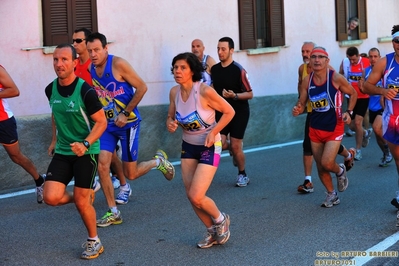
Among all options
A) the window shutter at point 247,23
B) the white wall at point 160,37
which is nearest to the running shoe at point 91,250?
the white wall at point 160,37

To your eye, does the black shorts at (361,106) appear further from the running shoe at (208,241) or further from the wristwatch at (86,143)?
the wristwatch at (86,143)

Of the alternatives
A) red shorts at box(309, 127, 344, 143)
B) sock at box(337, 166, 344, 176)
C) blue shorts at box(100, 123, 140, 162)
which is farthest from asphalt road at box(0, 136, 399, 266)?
red shorts at box(309, 127, 344, 143)

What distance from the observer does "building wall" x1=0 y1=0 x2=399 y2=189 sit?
1073 cm

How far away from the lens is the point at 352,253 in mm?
6656

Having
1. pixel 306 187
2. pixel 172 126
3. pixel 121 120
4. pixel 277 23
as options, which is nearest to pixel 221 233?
pixel 172 126

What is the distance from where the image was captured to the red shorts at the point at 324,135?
869 centimetres

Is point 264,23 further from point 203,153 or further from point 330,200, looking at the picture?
point 203,153

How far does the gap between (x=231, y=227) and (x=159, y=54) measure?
598 cm

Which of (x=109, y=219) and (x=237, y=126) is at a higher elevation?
(x=237, y=126)

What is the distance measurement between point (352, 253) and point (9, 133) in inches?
177

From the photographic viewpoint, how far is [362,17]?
20.5 meters

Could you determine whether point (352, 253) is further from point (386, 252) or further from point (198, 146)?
point (198, 146)

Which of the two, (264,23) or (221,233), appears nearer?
(221,233)

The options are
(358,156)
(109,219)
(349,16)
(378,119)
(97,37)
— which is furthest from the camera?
(349,16)
